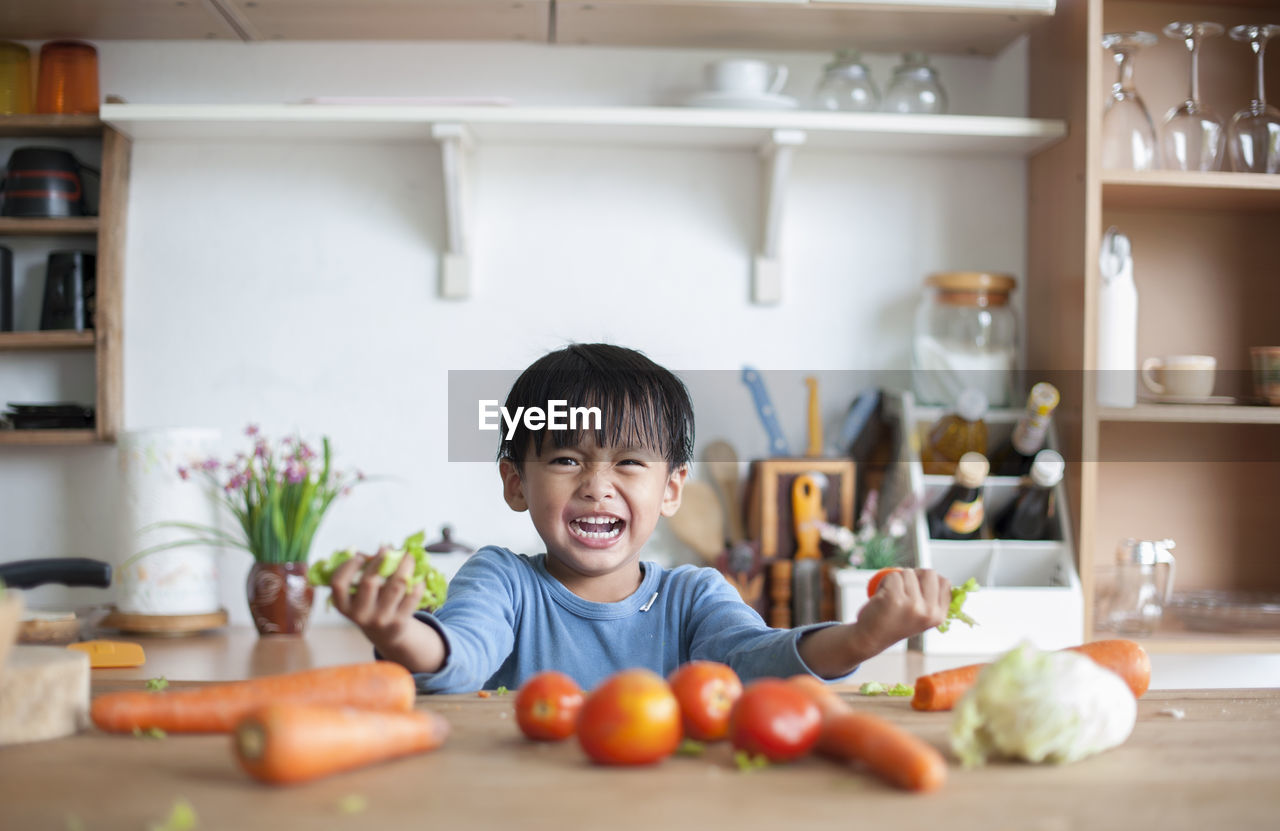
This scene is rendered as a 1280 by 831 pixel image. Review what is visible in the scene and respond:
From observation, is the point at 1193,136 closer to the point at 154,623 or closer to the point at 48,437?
the point at 154,623

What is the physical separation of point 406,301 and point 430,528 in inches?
14.7

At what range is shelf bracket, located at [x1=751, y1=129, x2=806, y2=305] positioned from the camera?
1.63 metres

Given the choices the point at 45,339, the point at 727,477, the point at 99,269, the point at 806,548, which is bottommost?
the point at 806,548

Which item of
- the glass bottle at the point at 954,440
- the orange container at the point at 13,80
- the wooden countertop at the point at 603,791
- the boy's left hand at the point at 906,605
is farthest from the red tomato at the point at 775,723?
the orange container at the point at 13,80

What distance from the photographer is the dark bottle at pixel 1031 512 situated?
64.0 inches

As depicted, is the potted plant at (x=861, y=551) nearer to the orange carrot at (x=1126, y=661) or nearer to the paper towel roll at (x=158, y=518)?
the orange carrot at (x=1126, y=661)

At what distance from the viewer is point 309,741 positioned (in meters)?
0.54

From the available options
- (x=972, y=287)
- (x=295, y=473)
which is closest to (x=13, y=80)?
(x=295, y=473)

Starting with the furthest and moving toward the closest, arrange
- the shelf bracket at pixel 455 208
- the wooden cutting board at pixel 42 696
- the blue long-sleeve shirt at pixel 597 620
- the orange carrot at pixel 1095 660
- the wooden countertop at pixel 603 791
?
the shelf bracket at pixel 455 208 < the blue long-sleeve shirt at pixel 597 620 < the orange carrot at pixel 1095 660 < the wooden cutting board at pixel 42 696 < the wooden countertop at pixel 603 791

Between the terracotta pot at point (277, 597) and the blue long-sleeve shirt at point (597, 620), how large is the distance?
571 mm

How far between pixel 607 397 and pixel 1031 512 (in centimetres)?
85

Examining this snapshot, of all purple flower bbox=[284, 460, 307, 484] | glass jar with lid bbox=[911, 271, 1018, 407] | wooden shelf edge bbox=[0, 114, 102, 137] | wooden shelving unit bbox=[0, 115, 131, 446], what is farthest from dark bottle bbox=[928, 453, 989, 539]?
wooden shelf edge bbox=[0, 114, 102, 137]

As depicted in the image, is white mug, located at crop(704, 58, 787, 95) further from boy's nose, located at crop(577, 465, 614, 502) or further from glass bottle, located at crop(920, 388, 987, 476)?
boy's nose, located at crop(577, 465, 614, 502)

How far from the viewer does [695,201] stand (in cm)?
180
